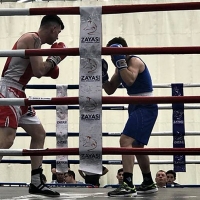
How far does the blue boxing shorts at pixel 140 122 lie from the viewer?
441cm

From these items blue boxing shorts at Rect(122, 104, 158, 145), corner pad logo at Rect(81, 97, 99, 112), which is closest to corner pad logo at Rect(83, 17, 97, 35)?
corner pad logo at Rect(81, 97, 99, 112)

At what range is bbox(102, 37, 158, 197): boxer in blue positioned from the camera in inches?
164

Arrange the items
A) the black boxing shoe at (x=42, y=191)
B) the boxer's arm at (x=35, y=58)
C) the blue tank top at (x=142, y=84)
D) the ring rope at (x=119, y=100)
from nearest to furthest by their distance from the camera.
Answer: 1. the ring rope at (x=119, y=100)
2. the boxer's arm at (x=35, y=58)
3. the black boxing shoe at (x=42, y=191)
4. the blue tank top at (x=142, y=84)

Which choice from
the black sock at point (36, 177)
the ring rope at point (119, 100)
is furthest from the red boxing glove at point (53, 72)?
the black sock at point (36, 177)

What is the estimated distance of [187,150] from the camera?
3389 millimetres

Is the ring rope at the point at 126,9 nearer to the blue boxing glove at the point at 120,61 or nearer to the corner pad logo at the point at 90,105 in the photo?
the corner pad logo at the point at 90,105

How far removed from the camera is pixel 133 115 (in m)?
4.46

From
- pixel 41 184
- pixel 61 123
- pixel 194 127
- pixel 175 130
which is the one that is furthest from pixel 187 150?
pixel 194 127

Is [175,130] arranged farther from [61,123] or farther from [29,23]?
[29,23]

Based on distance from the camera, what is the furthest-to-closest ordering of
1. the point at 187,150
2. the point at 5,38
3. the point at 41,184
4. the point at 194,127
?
the point at 5,38
the point at 194,127
the point at 41,184
the point at 187,150

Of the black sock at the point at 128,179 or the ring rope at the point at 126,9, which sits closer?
the ring rope at the point at 126,9

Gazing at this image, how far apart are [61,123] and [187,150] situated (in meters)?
2.63

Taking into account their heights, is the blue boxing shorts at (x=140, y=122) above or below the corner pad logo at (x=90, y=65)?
below

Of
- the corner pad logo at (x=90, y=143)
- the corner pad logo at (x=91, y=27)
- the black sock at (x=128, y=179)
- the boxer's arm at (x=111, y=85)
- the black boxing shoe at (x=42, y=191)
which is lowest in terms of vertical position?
the black boxing shoe at (x=42, y=191)
